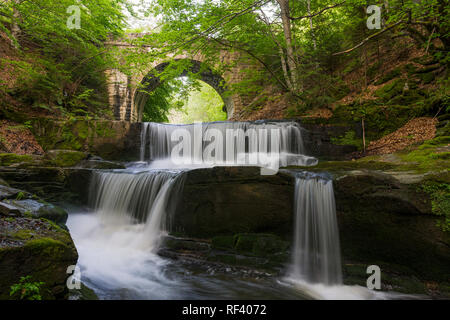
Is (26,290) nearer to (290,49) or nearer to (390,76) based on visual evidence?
(290,49)

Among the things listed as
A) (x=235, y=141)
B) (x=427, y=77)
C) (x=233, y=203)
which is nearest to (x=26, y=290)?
(x=233, y=203)

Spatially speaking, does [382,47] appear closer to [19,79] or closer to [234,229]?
[234,229]

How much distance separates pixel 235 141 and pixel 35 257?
22.2 ft

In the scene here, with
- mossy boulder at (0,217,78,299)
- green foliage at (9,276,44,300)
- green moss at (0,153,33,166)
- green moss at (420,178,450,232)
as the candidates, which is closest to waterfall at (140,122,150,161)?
green moss at (0,153,33,166)

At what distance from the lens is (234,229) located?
4.21 m

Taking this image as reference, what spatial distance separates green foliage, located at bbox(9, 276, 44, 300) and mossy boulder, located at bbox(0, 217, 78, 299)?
0.03 meters

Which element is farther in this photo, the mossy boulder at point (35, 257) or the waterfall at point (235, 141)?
the waterfall at point (235, 141)

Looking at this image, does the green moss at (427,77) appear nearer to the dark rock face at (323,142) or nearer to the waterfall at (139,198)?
the dark rock face at (323,142)

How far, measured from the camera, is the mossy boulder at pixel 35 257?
1885 millimetres

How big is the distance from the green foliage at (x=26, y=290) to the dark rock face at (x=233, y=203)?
2.69 meters

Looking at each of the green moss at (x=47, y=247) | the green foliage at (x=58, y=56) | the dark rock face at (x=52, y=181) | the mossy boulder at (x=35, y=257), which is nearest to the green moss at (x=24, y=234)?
the mossy boulder at (x=35, y=257)
